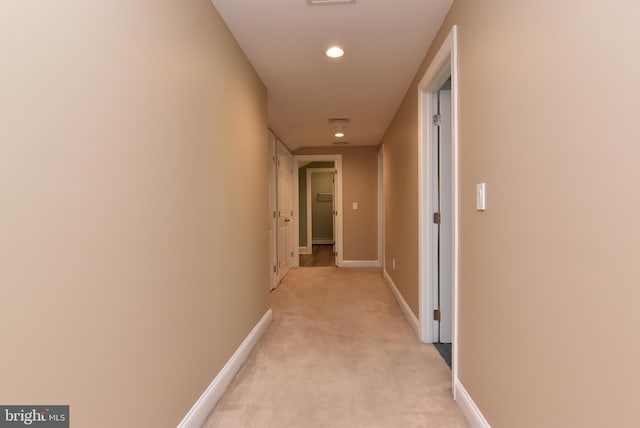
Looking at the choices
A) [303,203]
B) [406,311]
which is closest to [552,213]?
[406,311]

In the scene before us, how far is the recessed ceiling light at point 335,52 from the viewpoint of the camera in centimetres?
241

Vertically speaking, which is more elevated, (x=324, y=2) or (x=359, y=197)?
(x=324, y=2)

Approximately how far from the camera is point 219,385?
1895 millimetres

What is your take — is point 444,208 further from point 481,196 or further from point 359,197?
point 359,197

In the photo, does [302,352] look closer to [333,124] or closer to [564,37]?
[564,37]

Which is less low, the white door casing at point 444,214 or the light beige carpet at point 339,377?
the white door casing at point 444,214

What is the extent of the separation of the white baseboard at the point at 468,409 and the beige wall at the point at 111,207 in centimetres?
135

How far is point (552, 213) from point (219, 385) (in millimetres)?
1838

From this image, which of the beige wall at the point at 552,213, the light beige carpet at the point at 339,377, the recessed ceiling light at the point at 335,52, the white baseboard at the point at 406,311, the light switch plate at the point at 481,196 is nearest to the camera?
the beige wall at the point at 552,213

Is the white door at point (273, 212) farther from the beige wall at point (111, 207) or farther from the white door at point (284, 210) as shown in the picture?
the beige wall at point (111, 207)

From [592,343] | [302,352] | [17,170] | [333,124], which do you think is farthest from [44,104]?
[333,124]

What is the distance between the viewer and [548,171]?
3.40 ft

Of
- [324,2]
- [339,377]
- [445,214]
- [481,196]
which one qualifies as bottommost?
[339,377]

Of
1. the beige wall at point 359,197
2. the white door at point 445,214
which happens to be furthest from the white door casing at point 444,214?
the beige wall at point 359,197
